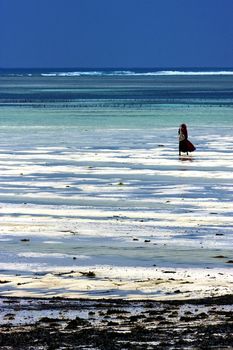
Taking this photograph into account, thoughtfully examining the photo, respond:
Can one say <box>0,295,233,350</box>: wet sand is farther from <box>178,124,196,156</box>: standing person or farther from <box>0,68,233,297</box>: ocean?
<box>178,124,196,156</box>: standing person

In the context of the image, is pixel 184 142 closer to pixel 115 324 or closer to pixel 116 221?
pixel 116 221

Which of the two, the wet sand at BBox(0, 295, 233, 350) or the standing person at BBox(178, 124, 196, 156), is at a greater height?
the standing person at BBox(178, 124, 196, 156)

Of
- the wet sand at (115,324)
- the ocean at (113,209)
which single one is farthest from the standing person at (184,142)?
the wet sand at (115,324)

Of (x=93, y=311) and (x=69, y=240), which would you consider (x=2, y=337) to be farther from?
(x=69, y=240)

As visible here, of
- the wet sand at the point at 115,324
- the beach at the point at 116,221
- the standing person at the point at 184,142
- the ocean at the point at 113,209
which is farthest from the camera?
the standing person at the point at 184,142

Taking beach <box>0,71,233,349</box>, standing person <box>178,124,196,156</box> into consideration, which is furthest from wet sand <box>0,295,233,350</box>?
standing person <box>178,124,196,156</box>

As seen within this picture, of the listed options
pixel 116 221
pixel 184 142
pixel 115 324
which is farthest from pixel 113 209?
pixel 184 142

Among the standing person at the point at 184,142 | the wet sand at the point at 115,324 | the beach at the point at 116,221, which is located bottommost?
the wet sand at the point at 115,324

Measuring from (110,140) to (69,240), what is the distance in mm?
33246

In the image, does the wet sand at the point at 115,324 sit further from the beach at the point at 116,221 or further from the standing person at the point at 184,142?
the standing person at the point at 184,142

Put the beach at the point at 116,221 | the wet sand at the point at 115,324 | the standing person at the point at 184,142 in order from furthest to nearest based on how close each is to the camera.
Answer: the standing person at the point at 184,142
the beach at the point at 116,221
the wet sand at the point at 115,324

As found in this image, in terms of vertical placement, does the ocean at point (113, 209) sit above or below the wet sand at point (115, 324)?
above

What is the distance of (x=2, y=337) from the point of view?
14.2m

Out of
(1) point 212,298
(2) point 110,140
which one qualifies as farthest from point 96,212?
(2) point 110,140
